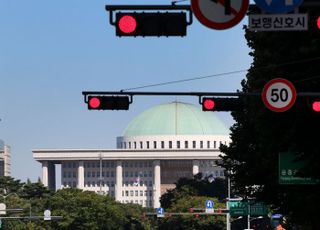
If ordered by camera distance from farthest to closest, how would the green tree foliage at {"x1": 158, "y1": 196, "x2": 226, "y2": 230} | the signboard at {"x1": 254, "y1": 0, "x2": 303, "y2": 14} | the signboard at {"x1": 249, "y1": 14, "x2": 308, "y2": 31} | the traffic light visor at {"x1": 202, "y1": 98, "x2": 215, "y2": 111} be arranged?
the green tree foliage at {"x1": 158, "y1": 196, "x2": 226, "y2": 230}
the traffic light visor at {"x1": 202, "y1": 98, "x2": 215, "y2": 111}
the signboard at {"x1": 249, "y1": 14, "x2": 308, "y2": 31}
the signboard at {"x1": 254, "y1": 0, "x2": 303, "y2": 14}

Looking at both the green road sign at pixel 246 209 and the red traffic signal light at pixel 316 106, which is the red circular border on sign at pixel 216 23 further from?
the green road sign at pixel 246 209

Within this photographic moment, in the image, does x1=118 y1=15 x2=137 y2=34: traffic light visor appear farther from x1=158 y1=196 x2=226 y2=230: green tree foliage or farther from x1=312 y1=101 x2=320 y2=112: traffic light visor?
x1=158 y1=196 x2=226 y2=230: green tree foliage

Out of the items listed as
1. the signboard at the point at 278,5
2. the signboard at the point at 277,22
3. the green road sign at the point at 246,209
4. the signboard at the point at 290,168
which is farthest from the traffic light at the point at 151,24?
the green road sign at the point at 246,209

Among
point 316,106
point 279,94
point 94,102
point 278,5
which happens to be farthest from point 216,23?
point 94,102

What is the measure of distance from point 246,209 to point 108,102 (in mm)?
81898

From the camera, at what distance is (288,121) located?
44938 mm

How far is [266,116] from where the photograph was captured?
47.7 metres

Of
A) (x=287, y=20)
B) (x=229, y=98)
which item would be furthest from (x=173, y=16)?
(x=229, y=98)

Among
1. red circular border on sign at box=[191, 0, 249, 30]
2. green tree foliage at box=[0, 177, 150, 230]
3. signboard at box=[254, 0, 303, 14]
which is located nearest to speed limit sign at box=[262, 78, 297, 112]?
signboard at box=[254, 0, 303, 14]

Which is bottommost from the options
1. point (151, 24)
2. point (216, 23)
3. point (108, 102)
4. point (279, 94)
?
point (216, 23)

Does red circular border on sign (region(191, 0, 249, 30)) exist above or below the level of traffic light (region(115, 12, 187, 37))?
below

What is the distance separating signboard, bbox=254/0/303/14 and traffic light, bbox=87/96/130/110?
1434 cm

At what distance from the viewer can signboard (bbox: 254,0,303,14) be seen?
20.2 m

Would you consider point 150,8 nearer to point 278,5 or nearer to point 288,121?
point 278,5
